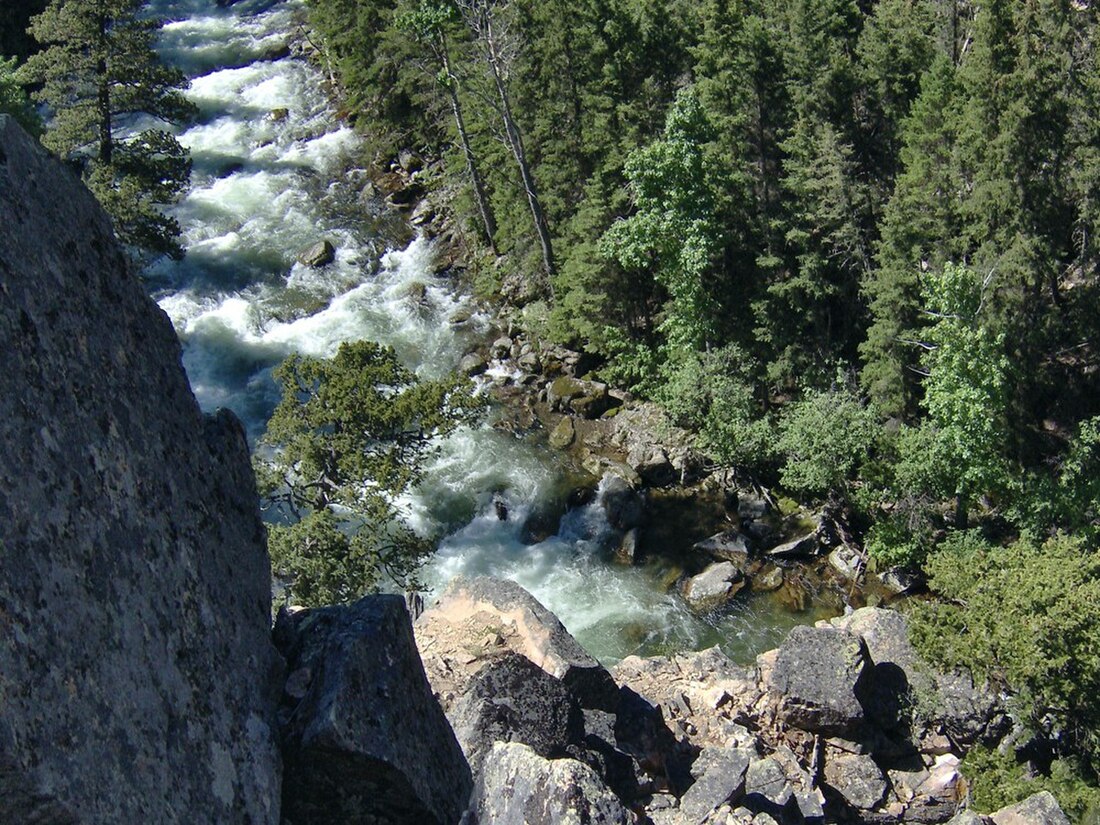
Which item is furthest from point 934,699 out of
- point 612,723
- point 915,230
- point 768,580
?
point 915,230

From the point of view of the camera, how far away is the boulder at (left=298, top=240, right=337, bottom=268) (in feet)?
143

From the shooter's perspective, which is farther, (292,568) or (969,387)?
(969,387)

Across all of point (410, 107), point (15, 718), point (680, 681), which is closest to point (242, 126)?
point (410, 107)

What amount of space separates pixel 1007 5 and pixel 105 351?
1053 inches

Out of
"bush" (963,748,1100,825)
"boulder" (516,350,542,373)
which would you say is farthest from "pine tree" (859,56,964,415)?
"bush" (963,748,1100,825)

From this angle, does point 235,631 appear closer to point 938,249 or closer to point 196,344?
point 938,249

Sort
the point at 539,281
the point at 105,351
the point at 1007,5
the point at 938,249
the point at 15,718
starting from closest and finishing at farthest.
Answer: the point at 15,718 → the point at 105,351 → the point at 1007,5 → the point at 938,249 → the point at 539,281

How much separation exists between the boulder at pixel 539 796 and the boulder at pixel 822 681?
33.6ft

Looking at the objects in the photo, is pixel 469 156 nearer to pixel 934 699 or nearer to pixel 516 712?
pixel 934 699

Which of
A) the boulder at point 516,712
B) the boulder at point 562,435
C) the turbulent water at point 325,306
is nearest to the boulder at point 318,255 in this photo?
the turbulent water at point 325,306

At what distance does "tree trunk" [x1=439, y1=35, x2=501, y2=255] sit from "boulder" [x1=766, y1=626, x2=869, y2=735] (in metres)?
25.4

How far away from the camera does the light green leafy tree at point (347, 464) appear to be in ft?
73.7

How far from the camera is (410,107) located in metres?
51.2

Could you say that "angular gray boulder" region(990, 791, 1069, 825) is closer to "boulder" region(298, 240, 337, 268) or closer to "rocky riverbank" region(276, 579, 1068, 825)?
"rocky riverbank" region(276, 579, 1068, 825)
